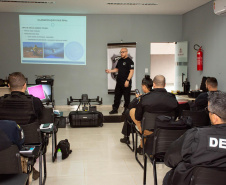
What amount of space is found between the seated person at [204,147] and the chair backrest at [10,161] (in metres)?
1.11

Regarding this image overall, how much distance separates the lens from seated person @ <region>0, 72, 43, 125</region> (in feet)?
9.16

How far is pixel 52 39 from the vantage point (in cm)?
723

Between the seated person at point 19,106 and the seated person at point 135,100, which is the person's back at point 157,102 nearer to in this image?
the seated person at point 135,100

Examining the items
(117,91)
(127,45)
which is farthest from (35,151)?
(127,45)

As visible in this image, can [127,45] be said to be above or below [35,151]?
above

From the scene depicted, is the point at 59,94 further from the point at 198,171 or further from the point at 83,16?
the point at 198,171

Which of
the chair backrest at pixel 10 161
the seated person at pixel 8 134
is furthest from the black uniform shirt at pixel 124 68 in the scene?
the chair backrest at pixel 10 161

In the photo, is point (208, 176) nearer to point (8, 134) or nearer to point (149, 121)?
point (8, 134)

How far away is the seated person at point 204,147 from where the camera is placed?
5.22ft

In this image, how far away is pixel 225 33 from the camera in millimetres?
5352

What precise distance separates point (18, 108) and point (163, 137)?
1512 mm

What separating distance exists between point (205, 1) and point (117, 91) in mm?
2848

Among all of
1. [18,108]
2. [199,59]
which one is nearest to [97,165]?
[18,108]

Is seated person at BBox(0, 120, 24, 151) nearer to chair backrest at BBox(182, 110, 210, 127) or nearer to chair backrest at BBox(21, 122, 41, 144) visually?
chair backrest at BBox(21, 122, 41, 144)
